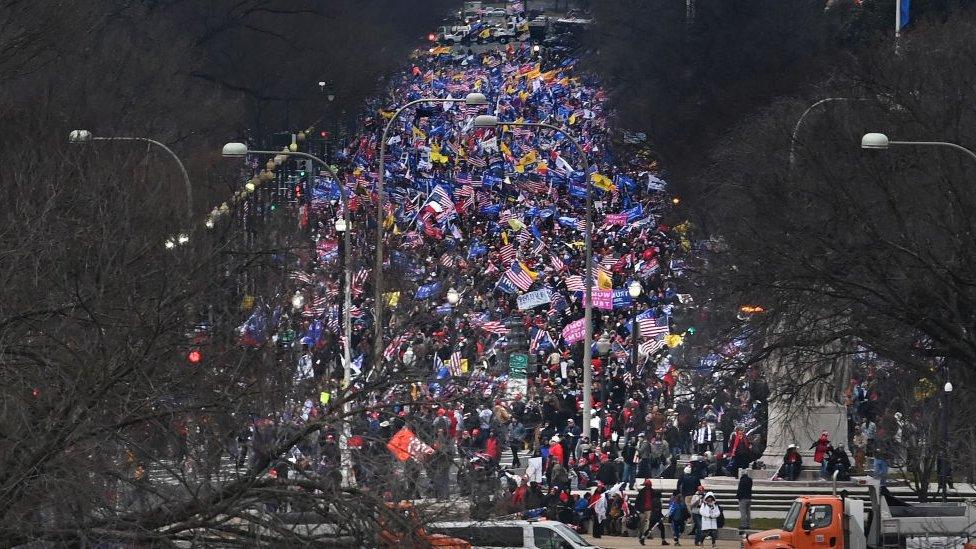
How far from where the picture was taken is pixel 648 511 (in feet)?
121

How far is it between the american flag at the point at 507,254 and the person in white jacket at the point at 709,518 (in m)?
23.3

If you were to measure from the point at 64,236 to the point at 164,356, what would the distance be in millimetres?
3929

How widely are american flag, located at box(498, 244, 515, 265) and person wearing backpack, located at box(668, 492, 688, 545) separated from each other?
74.7 feet

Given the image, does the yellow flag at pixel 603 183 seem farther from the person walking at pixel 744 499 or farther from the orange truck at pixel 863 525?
the orange truck at pixel 863 525

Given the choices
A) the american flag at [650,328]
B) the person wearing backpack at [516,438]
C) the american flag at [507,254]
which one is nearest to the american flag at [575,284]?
the american flag at [507,254]

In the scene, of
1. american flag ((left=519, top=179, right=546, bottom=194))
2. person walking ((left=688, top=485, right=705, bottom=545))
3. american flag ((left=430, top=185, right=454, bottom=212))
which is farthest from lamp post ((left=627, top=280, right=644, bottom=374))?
american flag ((left=519, top=179, right=546, bottom=194))

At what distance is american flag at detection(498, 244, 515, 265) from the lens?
59819mm

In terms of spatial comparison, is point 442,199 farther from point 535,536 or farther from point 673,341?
point 535,536

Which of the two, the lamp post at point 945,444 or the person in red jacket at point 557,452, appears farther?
the person in red jacket at point 557,452


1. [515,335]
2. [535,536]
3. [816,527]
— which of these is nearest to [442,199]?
[515,335]

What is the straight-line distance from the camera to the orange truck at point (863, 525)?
100.0 ft

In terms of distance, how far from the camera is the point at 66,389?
62.6ft

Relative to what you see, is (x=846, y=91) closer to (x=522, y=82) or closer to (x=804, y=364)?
(x=804, y=364)

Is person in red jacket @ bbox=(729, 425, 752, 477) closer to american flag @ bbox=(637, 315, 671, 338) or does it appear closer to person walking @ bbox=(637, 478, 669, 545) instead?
person walking @ bbox=(637, 478, 669, 545)
